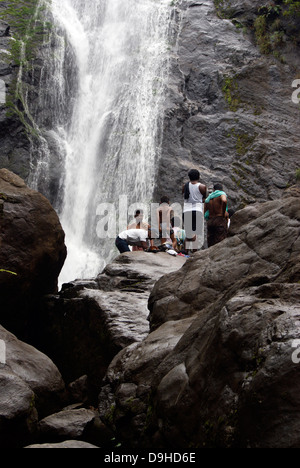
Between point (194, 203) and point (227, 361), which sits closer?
point (227, 361)

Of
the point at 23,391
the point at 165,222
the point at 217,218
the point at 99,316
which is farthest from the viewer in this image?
the point at 165,222

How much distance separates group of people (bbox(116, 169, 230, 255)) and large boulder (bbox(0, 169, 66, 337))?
1956mm

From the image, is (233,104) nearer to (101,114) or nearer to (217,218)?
(101,114)

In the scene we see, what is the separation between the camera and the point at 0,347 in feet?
21.8

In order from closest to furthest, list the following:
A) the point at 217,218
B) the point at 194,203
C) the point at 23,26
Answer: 1. the point at 217,218
2. the point at 194,203
3. the point at 23,26

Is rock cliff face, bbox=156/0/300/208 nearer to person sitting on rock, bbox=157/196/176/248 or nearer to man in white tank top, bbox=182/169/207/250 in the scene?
person sitting on rock, bbox=157/196/176/248

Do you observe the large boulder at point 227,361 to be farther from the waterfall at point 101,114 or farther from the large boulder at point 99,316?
the waterfall at point 101,114

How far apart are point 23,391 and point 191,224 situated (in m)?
5.43

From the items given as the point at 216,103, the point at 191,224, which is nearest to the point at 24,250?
the point at 191,224

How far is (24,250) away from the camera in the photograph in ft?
30.8

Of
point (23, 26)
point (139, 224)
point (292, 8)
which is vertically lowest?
point (139, 224)

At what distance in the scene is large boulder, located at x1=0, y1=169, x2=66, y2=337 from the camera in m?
9.27
